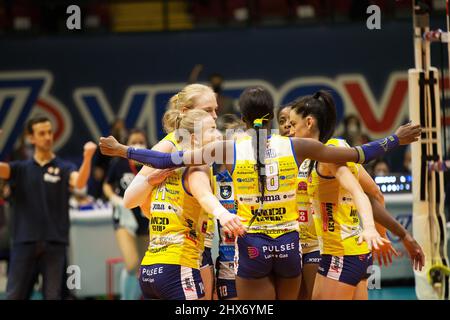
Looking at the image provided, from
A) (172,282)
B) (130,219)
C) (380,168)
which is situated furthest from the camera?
(380,168)

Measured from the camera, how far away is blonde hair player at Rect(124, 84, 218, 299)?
5504 mm

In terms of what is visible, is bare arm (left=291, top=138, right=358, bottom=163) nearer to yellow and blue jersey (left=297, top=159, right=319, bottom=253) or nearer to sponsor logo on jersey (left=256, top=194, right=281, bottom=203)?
sponsor logo on jersey (left=256, top=194, right=281, bottom=203)

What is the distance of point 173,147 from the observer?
5.60m

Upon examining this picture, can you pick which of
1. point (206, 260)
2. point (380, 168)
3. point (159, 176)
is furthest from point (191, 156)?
point (380, 168)

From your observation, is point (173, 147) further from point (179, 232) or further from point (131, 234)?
point (131, 234)

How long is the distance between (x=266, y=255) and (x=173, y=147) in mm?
954

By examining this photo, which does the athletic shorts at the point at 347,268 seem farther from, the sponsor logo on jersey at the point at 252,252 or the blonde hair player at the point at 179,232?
the blonde hair player at the point at 179,232

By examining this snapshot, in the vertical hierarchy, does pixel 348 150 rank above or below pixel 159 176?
above

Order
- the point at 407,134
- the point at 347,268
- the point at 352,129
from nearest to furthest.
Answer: the point at 407,134 → the point at 347,268 → the point at 352,129

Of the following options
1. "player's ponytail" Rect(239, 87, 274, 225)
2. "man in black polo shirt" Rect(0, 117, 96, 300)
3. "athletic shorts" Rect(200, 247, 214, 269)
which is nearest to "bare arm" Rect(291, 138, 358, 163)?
"player's ponytail" Rect(239, 87, 274, 225)

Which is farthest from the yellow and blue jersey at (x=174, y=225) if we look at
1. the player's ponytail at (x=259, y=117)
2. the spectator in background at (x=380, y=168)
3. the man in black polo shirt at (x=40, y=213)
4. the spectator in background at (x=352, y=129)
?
the spectator in background at (x=352, y=129)

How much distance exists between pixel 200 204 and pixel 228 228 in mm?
418

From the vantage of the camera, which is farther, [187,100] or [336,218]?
[336,218]
